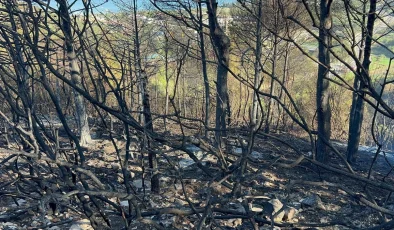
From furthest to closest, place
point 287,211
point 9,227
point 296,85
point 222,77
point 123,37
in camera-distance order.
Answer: point 296,85
point 123,37
point 222,77
point 287,211
point 9,227

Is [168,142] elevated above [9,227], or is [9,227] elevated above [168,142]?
[168,142]

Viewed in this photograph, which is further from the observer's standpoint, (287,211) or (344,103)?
(344,103)

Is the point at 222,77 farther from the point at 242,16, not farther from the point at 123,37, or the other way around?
the point at 242,16

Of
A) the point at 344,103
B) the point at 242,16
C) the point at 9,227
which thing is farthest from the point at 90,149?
the point at 344,103

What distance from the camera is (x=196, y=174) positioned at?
6.82 m

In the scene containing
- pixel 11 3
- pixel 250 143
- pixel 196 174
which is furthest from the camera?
pixel 196 174

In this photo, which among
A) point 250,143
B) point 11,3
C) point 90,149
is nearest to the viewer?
point 250,143

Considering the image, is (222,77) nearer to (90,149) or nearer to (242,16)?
(90,149)

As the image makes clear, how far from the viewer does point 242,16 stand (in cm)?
1209

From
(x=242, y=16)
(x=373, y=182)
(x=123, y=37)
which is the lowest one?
(x=373, y=182)

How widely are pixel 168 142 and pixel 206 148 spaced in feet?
0.53

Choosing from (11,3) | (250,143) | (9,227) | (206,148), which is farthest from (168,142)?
(9,227)

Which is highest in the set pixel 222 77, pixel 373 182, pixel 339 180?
pixel 222 77

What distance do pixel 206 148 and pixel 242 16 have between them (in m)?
11.3
